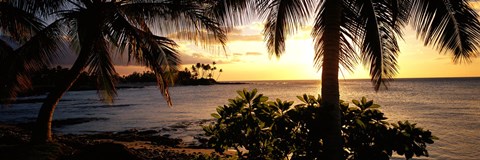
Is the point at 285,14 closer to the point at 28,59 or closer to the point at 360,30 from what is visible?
the point at 360,30

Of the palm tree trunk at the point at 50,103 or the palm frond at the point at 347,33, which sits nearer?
the palm frond at the point at 347,33

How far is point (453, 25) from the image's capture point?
17.2ft

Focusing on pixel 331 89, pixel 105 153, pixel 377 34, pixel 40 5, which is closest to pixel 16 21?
pixel 40 5

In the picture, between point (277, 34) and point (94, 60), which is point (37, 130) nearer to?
point (94, 60)

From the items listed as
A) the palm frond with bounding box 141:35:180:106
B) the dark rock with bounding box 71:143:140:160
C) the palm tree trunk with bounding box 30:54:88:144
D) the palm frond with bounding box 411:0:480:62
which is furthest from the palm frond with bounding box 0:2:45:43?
the palm frond with bounding box 411:0:480:62

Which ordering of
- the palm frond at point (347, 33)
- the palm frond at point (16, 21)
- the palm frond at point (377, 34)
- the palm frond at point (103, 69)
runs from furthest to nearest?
the palm frond at point (103, 69)
the palm frond at point (16, 21)
the palm frond at point (347, 33)
the palm frond at point (377, 34)

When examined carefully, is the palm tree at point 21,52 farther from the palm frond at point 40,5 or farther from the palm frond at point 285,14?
the palm frond at point 285,14

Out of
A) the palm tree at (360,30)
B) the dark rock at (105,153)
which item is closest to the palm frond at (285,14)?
the palm tree at (360,30)

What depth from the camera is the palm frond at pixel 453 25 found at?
5.14 metres

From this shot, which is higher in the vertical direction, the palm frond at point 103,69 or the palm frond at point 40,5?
the palm frond at point 40,5

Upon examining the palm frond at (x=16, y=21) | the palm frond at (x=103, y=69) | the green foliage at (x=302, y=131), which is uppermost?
the palm frond at (x=16, y=21)

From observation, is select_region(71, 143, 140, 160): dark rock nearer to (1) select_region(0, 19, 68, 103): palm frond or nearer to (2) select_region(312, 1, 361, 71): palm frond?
(1) select_region(0, 19, 68, 103): palm frond

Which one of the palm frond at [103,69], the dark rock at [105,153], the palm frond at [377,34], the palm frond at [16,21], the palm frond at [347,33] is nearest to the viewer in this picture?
the dark rock at [105,153]

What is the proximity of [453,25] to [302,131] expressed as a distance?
280 cm
